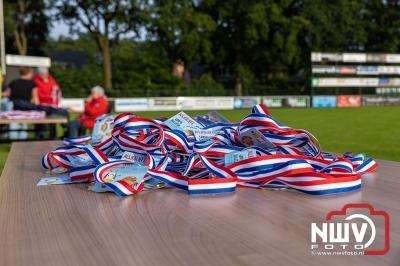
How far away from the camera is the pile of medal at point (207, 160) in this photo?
146 cm

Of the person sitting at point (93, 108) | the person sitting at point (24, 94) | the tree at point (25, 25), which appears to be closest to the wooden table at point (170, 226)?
the person sitting at point (93, 108)

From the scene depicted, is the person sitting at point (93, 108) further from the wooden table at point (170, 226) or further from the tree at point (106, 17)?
the tree at point (106, 17)

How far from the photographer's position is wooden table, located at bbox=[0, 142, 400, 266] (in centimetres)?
88

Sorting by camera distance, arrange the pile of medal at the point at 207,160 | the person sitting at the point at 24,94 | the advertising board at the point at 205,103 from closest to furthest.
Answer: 1. the pile of medal at the point at 207,160
2. the person sitting at the point at 24,94
3. the advertising board at the point at 205,103

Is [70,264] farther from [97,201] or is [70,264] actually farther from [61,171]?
[61,171]

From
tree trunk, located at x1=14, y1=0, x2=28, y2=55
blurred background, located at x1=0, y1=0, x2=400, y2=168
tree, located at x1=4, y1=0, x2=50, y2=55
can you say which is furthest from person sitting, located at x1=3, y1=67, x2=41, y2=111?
tree trunk, located at x1=14, y1=0, x2=28, y2=55

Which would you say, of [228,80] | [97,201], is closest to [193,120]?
[97,201]

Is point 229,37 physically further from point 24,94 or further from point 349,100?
point 24,94

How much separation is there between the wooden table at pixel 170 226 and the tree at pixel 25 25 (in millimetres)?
41821

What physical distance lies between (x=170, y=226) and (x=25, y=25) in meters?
45.3

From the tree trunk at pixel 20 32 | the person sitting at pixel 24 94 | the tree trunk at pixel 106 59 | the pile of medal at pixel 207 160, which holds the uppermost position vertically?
the tree trunk at pixel 20 32

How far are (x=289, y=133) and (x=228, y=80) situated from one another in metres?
51.4

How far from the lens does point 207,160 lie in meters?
1.52

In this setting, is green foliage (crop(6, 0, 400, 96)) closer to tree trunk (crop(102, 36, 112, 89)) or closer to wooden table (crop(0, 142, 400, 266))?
tree trunk (crop(102, 36, 112, 89))
